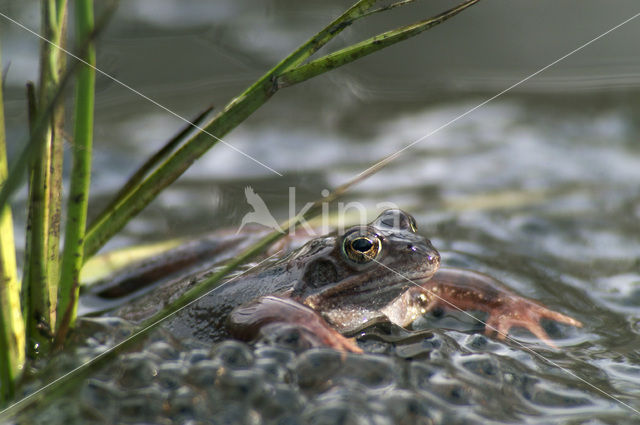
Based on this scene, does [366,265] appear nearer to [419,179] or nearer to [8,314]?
[8,314]

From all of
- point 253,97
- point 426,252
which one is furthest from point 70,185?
point 426,252

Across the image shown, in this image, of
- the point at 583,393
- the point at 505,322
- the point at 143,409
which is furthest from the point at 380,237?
the point at 143,409

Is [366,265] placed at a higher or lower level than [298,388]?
higher

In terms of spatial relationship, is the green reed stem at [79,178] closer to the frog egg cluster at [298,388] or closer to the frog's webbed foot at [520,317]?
the frog egg cluster at [298,388]

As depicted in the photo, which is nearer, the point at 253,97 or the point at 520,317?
the point at 253,97

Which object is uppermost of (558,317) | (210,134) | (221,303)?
(210,134)

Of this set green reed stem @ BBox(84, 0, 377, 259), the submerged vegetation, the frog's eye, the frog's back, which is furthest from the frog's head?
green reed stem @ BBox(84, 0, 377, 259)

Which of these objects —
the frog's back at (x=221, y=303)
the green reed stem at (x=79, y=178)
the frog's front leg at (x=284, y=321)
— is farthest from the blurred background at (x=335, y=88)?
the green reed stem at (x=79, y=178)
